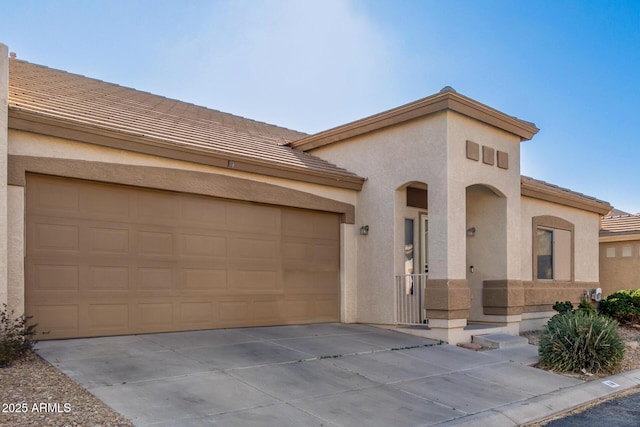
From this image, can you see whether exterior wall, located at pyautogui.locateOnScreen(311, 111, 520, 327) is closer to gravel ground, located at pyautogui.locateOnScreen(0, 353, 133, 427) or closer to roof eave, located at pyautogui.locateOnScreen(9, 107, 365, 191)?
roof eave, located at pyautogui.locateOnScreen(9, 107, 365, 191)

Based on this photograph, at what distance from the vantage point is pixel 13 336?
7973 mm

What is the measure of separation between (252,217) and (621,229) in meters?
14.6

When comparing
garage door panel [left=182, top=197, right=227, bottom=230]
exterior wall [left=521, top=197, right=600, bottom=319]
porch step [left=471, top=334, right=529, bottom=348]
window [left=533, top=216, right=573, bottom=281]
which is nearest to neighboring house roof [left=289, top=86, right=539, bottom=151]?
exterior wall [left=521, top=197, right=600, bottom=319]

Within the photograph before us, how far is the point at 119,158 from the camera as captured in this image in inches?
403

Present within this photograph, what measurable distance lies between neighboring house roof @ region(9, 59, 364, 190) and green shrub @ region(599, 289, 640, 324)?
344 inches

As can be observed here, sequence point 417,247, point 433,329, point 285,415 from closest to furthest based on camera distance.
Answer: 1. point 285,415
2. point 433,329
3. point 417,247

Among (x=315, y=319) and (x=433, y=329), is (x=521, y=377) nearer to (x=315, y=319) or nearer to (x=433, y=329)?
(x=433, y=329)

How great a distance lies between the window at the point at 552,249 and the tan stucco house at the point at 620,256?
3.99 m

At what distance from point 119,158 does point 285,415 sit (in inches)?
226

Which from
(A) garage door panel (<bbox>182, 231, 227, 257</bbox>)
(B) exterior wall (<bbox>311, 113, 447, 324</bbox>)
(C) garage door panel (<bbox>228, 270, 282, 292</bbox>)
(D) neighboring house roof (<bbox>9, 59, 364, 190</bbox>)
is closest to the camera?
(D) neighboring house roof (<bbox>9, 59, 364, 190</bbox>)

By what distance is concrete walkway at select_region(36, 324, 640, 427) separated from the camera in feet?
22.0

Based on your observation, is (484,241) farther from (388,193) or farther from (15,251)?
(15,251)

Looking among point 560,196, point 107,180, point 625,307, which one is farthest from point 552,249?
point 107,180

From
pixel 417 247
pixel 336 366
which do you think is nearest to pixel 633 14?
pixel 417 247
